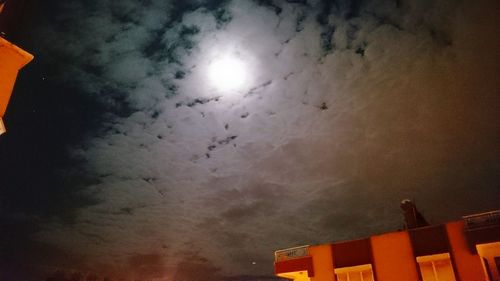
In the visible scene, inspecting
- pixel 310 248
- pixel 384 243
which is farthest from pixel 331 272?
pixel 384 243

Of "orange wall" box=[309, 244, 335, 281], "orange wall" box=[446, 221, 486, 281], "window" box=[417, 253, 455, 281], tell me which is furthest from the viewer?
"orange wall" box=[309, 244, 335, 281]

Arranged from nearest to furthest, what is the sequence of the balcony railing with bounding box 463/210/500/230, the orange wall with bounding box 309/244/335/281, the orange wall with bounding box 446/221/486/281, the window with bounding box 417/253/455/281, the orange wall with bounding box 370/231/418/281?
the balcony railing with bounding box 463/210/500/230
the orange wall with bounding box 446/221/486/281
the window with bounding box 417/253/455/281
the orange wall with bounding box 370/231/418/281
the orange wall with bounding box 309/244/335/281

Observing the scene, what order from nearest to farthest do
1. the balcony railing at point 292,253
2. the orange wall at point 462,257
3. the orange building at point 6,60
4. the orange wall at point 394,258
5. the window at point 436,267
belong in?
the orange building at point 6,60 → the orange wall at point 462,257 → the window at point 436,267 → the orange wall at point 394,258 → the balcony railing at point 292,253

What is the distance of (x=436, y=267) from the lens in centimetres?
1466

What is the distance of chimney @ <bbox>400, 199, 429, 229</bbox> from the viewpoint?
1842 centimetres

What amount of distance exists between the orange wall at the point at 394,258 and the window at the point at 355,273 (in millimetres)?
406

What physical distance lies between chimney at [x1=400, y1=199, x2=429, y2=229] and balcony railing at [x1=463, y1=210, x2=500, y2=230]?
4.46 meters

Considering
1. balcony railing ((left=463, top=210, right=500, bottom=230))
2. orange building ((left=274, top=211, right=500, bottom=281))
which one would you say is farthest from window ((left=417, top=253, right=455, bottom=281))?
balcony railing ((left=463, top=210, right=500, bottom=230))

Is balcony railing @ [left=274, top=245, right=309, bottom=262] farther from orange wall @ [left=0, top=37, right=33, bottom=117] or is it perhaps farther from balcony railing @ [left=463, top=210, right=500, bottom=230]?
orange wall @ [left=0, top=37, right=33, bottom=117]

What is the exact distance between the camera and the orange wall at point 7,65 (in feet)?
19.8

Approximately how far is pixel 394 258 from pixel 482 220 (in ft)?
13.5

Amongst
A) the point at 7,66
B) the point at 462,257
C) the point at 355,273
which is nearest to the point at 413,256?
the point at 462,257

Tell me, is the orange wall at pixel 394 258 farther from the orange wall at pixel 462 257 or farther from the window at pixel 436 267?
the orange wall at pixel 462 257

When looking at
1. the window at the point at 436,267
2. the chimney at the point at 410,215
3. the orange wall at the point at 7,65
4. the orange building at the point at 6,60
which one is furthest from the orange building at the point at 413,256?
the orange wall at the point at 7,65
